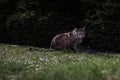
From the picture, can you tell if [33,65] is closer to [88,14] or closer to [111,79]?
[111,79]

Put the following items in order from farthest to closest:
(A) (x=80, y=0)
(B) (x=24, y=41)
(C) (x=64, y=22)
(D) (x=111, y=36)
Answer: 1. (B) (x=24, y=41)
2. (C) (x=64, y=22)
3. (A) (x=80, y=0)
4. (D) (x=111, y=36)

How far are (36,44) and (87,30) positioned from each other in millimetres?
4110

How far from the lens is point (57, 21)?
23.0 metres

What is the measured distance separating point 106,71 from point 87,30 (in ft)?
38.7

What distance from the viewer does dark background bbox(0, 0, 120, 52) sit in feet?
65.9

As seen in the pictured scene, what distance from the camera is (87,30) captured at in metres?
20.8

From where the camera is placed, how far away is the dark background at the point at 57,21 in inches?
791

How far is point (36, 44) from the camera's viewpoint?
23.8 meters

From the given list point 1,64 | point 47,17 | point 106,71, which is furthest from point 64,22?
point 106,71

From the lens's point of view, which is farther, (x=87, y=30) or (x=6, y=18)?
(x=6, y=18)

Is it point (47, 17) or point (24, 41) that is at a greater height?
point (47, 17)

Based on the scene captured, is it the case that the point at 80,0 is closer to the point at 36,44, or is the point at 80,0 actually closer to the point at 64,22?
the point at 64,22

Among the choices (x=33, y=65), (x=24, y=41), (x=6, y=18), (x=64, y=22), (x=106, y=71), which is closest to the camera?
(x=106, y=71)

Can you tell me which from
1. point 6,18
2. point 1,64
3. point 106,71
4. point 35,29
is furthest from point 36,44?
point 106,71
